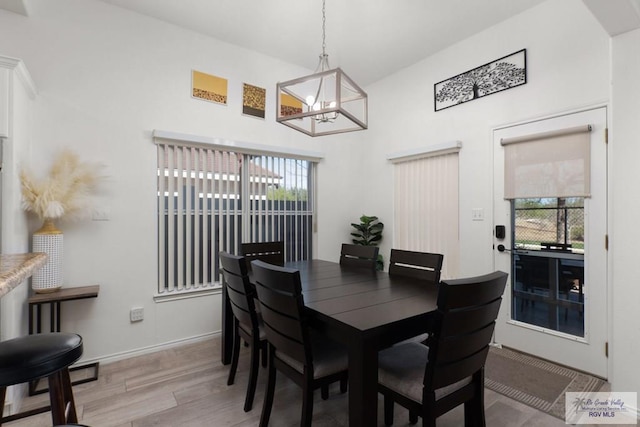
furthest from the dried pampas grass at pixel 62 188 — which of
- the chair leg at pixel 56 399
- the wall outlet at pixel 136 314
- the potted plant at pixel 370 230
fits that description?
the potted plant at pixel 370 230

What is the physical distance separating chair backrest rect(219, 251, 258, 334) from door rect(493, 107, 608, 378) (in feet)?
7.84

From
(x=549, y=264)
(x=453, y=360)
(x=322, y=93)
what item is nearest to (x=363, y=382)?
(x=453, y=360)

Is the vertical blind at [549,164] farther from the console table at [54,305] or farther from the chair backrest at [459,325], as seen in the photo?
the console table at [54,305]

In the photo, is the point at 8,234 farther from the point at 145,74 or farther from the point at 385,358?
the point at 385,358

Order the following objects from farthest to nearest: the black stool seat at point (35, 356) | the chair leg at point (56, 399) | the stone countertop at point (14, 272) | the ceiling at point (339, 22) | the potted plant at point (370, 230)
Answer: the potted plant at point (370, 230)
the ceiling at point (339, 22)
the chair leg at point (56, 399)
the black stool seat at point (35, 356)
the stone countertop at point (14, 272)

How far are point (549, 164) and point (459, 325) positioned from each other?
2089 millimetres

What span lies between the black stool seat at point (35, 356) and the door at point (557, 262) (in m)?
3.25

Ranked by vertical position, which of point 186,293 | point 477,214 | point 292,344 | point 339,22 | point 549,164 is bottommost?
point 186,293

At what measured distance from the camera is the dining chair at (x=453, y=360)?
1307 mm

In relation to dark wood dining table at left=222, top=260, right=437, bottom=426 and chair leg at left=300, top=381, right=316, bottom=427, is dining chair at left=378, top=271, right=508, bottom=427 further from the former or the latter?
chair leg at left=300, top=381, right=316, bottom=427

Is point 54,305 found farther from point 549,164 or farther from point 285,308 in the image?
point 549,164

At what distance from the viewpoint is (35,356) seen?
3.63ft

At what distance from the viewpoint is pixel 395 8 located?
2.75 metres

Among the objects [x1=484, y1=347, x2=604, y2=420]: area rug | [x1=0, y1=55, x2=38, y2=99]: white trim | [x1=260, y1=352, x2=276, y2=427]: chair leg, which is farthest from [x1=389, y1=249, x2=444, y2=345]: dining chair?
[x1=0, y1=55, x2=38, y2=99]: white trim
